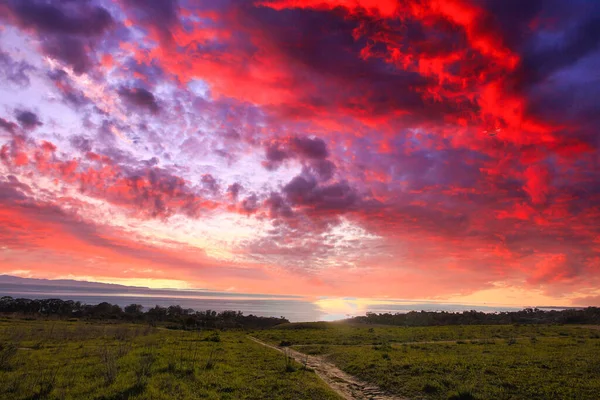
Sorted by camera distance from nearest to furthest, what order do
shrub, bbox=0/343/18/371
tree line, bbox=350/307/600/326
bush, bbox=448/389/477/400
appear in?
bush, bbox=448/389/477/400 → shrub, bbox=0/343/18/371 → tree line, bbox=350/307/600/326

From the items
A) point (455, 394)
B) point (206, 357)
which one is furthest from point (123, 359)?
point (455, 394)

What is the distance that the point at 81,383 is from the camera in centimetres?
1670

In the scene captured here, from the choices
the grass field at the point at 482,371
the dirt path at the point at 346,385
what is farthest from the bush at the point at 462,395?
the dirt path at the point at 346,385

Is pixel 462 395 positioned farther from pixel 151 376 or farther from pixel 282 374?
pixel 151 376

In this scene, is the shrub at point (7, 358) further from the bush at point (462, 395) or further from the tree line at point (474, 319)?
the tree line at point (474, 319)

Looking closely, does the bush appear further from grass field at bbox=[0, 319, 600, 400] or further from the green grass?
the green grass

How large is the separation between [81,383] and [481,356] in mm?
25705

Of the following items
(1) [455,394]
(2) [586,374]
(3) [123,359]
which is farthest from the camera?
(3) [123,359]

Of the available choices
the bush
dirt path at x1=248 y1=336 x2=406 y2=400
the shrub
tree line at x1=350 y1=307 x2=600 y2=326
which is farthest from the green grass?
tree line at x1=350 y1=307 x2=600 y2=326

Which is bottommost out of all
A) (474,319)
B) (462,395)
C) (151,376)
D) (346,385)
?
(474,319)

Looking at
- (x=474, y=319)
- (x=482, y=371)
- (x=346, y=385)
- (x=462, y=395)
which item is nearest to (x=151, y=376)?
(x=346, y=385)

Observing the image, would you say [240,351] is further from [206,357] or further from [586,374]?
[586,374]

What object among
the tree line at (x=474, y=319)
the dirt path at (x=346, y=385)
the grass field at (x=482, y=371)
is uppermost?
the grass field at (x=482, y=371)

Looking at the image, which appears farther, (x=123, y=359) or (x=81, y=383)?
(x=123, y=359)
